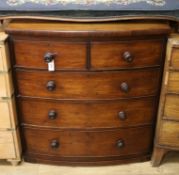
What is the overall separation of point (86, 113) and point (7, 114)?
1.39 ft

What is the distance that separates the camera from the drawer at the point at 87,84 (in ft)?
4.62

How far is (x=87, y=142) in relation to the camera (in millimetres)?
1602

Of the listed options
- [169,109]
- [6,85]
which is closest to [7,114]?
[6,85]

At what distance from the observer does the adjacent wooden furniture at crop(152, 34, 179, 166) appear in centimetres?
136

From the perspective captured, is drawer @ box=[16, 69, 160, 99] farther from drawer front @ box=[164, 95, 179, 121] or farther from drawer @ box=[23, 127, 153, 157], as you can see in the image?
drawer @ box=[23, 127, 153, 157]

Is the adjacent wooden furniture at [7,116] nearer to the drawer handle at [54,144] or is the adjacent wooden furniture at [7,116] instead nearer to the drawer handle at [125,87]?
the drawer handle at [54,144]

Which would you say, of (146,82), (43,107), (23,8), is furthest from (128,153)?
(23,8)

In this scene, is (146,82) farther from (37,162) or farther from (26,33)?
(37,162)

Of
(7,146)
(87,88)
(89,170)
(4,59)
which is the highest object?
(4,59)

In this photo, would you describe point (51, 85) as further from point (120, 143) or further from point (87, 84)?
point (120, 143)

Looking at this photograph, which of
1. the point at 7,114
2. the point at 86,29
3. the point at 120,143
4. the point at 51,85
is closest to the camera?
the point at 86,29

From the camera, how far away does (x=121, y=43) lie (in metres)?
1.33

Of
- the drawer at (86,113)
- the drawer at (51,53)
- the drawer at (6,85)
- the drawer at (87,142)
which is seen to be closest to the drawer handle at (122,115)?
the drawer at (86,113)

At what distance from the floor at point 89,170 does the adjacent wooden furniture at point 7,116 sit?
6 centimetres
